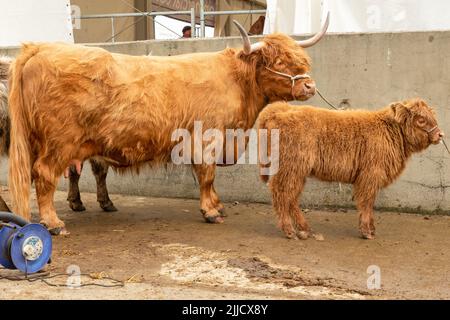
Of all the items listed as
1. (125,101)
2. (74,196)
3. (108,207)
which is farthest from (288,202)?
(74,196)

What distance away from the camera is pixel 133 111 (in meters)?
5.48

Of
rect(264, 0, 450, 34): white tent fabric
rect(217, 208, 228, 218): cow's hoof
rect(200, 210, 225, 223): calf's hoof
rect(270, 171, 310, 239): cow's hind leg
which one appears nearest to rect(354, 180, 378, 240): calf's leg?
rect(270, 171, 310, 239): cow's hind leg

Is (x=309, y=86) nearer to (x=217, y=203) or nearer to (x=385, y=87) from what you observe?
(x=385, y=87)

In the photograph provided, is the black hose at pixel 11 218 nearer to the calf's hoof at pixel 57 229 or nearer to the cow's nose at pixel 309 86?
the calf's hoof at pixel 57 229

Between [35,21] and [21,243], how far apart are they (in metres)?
5.09

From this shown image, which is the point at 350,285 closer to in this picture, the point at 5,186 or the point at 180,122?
the point at 180,122

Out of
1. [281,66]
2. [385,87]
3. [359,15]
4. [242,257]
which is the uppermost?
[359,15]

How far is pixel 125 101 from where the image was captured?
546cm

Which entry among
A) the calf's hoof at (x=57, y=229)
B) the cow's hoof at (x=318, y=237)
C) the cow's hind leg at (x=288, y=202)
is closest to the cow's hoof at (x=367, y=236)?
the cow's hoof at (x=318, y=237)

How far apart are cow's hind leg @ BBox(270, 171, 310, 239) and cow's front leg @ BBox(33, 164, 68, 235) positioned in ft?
5.93

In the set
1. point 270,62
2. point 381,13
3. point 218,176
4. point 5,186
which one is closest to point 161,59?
point 270,62

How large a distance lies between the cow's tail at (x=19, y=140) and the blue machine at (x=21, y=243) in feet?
3.52

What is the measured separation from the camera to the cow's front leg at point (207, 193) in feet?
19.3

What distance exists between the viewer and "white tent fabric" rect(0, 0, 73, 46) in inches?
324
